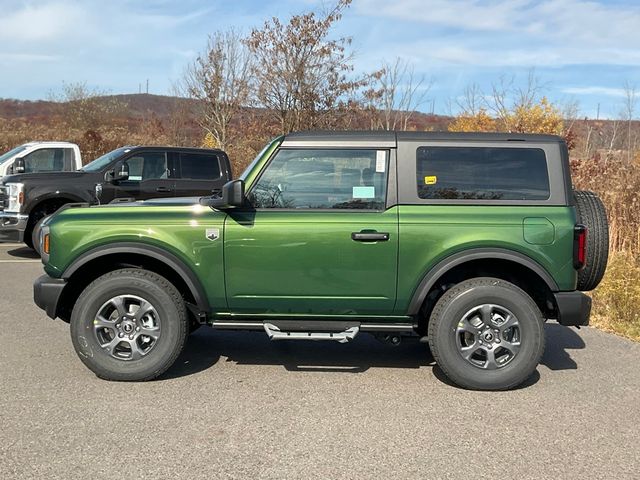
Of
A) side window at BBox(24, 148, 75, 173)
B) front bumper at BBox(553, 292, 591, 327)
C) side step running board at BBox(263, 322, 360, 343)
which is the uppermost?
side window at BBox(24, 148, 75, 173)

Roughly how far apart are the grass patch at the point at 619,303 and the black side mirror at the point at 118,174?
7515mm

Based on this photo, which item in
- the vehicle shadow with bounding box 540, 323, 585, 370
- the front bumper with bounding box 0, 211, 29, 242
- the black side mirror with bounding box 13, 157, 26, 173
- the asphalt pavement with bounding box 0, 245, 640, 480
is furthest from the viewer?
the black side mirror with bounding box 13, 157, 26, 173

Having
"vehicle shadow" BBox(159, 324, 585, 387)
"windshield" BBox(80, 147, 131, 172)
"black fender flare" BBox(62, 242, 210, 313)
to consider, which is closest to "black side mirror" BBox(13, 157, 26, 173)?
"windshield" BBox(80, 147, 131, 172)

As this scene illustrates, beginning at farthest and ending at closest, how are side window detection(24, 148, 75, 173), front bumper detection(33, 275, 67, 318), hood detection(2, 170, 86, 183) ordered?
side window detection(24, 148, 75, 173) < hood detection(2, 170, 86, 183) < front bumper detection(33, 275, 67, 318)

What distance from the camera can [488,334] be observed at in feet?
14.5

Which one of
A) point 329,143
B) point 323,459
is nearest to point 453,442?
point 323,459

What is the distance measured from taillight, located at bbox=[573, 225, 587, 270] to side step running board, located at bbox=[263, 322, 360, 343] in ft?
5.49

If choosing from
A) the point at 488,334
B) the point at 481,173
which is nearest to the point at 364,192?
the point at 481,173

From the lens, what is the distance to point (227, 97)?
19.9 metres

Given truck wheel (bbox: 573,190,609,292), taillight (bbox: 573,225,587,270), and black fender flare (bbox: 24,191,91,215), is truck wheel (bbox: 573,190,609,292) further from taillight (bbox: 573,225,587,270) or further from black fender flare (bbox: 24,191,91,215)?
black fender flare (bbox: 24,191,91,215)

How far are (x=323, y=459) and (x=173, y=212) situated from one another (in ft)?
7.16

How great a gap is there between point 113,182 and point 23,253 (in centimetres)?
250

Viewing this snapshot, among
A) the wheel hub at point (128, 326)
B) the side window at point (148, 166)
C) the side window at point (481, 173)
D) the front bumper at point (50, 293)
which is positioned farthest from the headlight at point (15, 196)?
the side window at point (481, 173)

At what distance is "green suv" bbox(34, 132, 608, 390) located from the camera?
437 centimetres
